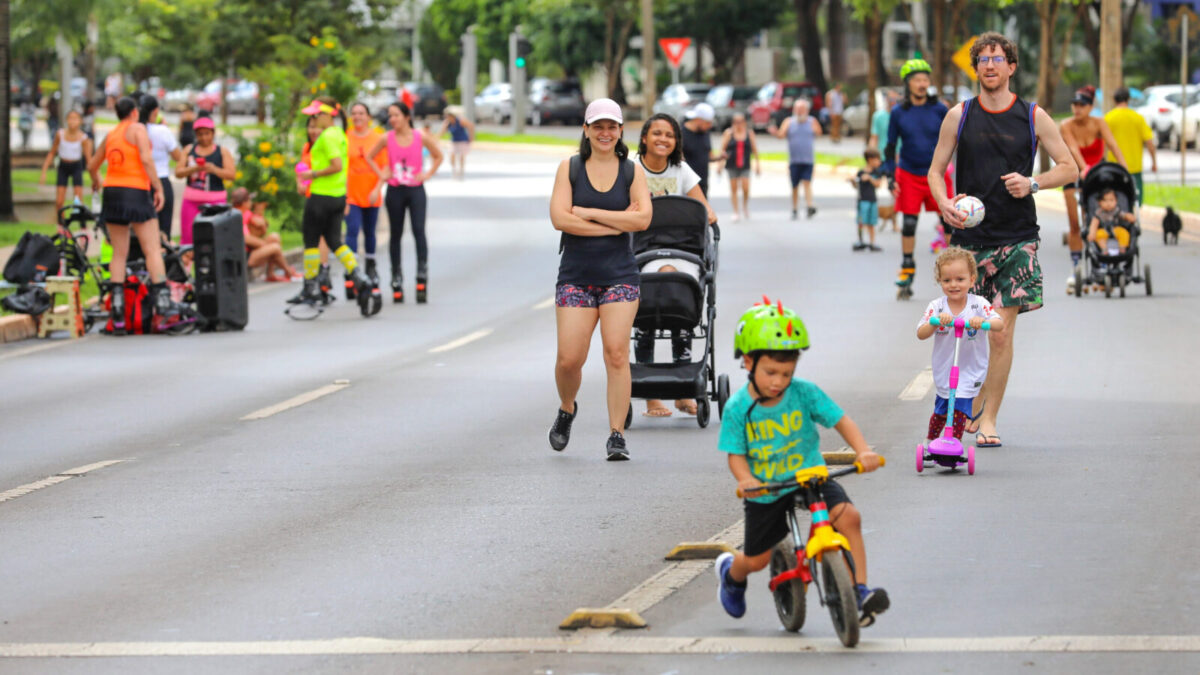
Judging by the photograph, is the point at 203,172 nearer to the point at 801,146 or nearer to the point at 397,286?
the point at 397,286

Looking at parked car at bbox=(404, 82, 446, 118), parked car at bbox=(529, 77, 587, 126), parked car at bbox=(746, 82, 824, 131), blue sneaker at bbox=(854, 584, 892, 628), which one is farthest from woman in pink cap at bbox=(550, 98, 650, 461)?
parked car at bbox=(404, 82, 446, 118)

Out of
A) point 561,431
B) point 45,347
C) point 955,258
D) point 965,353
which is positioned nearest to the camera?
point 955,258

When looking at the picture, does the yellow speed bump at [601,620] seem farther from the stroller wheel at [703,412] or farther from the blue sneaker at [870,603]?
the stroller wheel at [703,412]

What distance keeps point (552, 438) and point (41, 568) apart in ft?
→ 10.4

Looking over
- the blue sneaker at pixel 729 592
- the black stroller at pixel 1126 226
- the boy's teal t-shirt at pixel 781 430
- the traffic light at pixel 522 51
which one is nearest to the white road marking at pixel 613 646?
the blue sneaker at pixel 729 592

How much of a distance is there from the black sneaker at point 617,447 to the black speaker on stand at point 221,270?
789 centimetres

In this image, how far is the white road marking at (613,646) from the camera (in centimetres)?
625

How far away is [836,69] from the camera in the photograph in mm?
72875

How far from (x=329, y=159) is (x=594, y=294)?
8.39 m

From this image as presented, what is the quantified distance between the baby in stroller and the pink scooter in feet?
28.5

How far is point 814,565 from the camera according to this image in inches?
249

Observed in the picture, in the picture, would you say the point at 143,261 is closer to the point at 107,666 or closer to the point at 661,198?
the point at 661,198

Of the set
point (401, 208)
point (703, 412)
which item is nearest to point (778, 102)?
point (401, 208)

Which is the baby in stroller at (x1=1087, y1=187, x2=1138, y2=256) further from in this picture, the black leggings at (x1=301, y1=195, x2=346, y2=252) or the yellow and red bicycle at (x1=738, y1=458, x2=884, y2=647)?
the yellow and red bicycle at (x1=738, y1=458, x2=884, y2=647)
